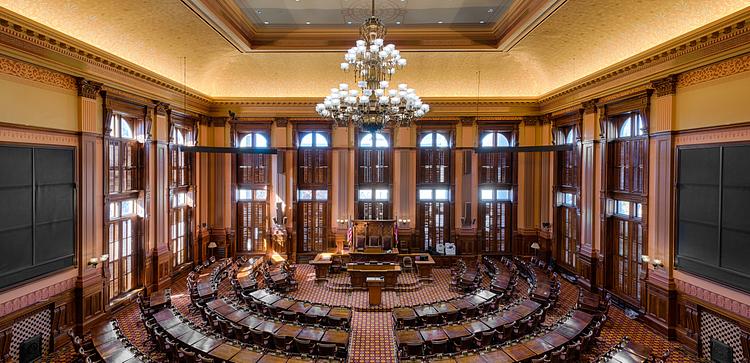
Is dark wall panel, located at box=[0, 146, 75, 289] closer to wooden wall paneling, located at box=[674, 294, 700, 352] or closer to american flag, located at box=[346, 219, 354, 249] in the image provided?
american flag, located at box=[346, 219, 354, 249]

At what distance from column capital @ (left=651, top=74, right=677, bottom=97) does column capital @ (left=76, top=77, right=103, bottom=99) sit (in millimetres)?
15417

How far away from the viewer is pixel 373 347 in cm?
934

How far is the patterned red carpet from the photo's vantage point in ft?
29.7

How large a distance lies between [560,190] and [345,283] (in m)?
10.1

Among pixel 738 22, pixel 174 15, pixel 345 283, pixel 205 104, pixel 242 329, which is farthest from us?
pixel 205 104

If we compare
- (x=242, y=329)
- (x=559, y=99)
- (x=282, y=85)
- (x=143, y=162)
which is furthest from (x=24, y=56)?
(x=559, y=99)

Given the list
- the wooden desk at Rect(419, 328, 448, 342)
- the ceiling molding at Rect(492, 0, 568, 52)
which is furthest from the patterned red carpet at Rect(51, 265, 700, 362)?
the ceiling molding at Rect(492, 0, 568, 52)

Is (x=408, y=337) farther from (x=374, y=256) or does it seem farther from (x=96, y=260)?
(x=96, y=260)

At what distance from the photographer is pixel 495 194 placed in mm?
17922

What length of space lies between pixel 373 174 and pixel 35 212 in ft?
40.1

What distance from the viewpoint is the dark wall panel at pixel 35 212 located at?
314 inches

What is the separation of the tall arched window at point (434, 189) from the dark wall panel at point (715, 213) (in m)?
9.48

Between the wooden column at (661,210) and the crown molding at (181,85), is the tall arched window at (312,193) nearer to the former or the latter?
the crown molding at (181,85)

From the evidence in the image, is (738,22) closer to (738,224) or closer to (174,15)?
(738,224)
